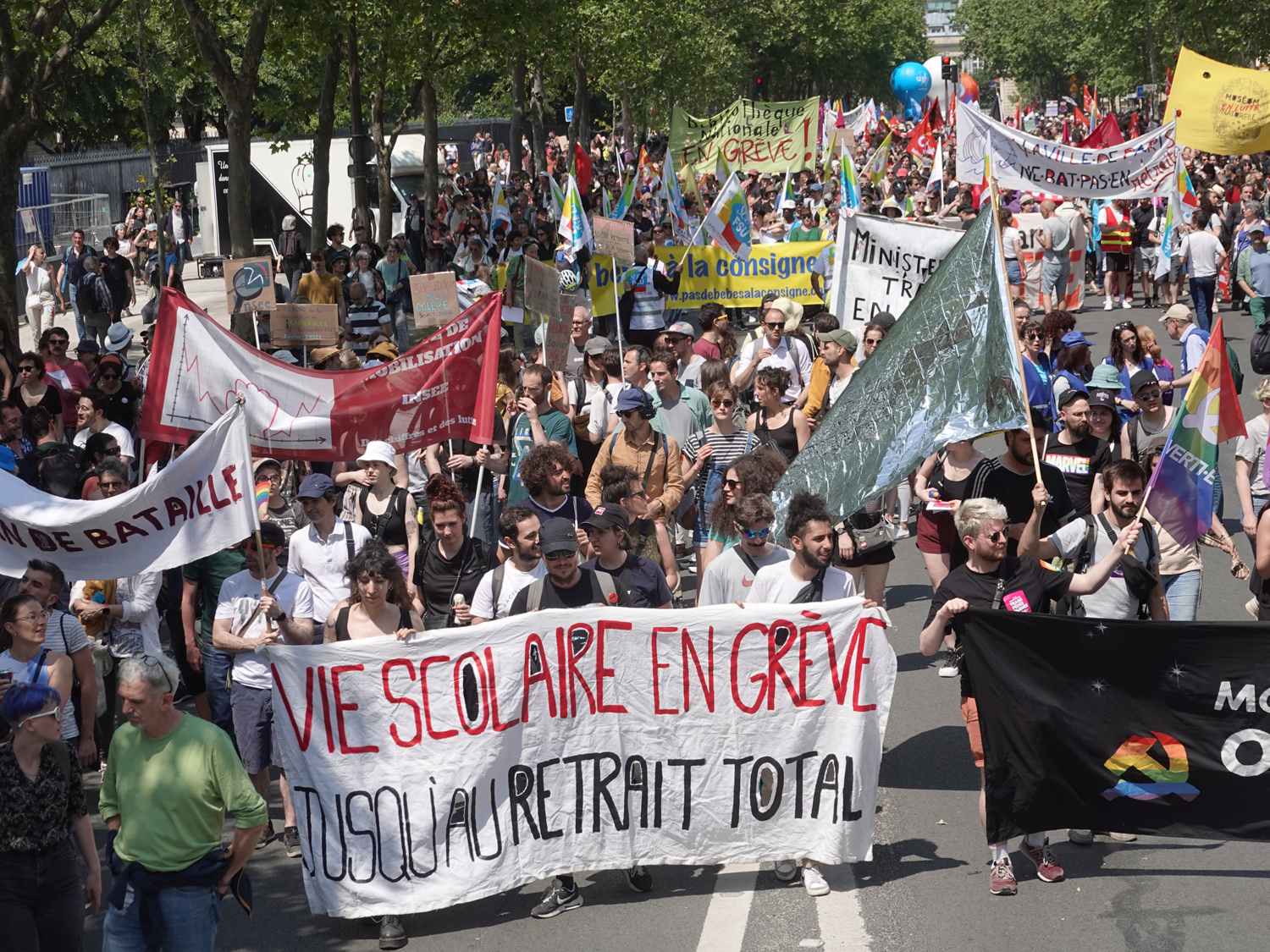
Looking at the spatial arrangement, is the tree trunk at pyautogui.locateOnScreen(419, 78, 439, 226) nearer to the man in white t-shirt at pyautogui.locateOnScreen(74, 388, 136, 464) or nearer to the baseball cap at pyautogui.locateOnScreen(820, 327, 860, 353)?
the man in white t-shirt at pyautogui.locateOnScreen(74, 388, 136, 464)

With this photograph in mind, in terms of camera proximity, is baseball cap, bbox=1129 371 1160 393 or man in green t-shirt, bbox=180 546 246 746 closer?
man in green t-shirt, bbox=180 546 246 746

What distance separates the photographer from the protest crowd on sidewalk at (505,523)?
5156 millimetres

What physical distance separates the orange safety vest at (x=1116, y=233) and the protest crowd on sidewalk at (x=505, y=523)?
31.2 ft

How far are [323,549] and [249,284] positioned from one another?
21.5ft

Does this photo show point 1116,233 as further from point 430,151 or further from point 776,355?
point 430,151

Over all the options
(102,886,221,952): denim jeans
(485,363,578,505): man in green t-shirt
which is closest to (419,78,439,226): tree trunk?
(485,363,578,505): man in green t-shirt

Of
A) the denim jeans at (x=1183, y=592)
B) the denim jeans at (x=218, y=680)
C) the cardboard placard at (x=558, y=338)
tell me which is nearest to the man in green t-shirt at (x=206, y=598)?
the denim jeans at (x=218, y=680)

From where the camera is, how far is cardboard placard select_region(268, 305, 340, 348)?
40.5 ft

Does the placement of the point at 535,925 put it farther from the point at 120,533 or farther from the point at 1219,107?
the point at 1219,107

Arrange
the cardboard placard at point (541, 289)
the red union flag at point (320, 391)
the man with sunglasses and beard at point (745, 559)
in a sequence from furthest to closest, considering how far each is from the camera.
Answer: the cardboard placard at point (541, 289) < the red union flag at point (320, 391) < the man with sunglasses and beard at point (745, 559)

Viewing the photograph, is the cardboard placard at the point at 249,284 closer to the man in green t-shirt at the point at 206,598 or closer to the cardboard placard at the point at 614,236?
the cardboard placard at the point at 614,236

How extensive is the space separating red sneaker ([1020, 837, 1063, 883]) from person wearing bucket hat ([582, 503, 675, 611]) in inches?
71.7

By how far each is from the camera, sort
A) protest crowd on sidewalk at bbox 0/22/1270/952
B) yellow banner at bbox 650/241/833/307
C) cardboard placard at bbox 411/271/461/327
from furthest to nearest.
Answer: yellow banner at bbox 650/241/833/307
cardboard placard at bbox 411/271/461/327
protest crowd on sidewalk at bbox 0/22/1270/952

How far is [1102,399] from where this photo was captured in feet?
29.4
